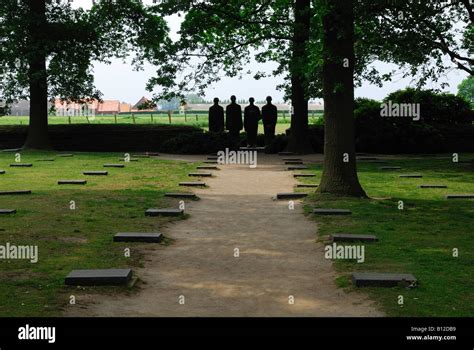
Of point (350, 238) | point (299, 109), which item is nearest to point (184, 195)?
point (350, 238)

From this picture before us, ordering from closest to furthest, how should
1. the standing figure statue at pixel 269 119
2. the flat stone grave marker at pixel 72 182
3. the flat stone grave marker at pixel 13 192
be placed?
the flat stone grave marker at pixel 13 192, the flat stone grave marker at pixel 72 182, the standing figure statue at pixel 269 119

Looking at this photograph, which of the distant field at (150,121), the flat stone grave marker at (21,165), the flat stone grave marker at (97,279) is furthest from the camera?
the distant field at (150,121)

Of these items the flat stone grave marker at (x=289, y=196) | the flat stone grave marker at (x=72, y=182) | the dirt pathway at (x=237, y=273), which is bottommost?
the dirt pathway at (x=237, y=273)

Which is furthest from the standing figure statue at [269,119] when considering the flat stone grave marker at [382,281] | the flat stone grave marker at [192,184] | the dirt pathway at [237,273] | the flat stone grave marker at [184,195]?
the flat stone grave marker at [382,281]

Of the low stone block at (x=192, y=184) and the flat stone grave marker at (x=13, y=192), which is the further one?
the low stone block at (x=192, y=184)

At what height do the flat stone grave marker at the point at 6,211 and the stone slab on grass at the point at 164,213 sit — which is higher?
the flat stone grave marker at the point at 6,211

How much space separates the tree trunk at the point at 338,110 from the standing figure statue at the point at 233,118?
16.0m

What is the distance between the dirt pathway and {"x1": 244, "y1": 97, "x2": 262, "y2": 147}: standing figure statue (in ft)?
57.7

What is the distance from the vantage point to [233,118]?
33.1m

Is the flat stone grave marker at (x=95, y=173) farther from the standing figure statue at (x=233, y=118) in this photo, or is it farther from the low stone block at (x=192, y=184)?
the standing figure statue at (x=233, y=118)

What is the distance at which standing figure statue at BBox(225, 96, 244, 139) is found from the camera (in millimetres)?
32938

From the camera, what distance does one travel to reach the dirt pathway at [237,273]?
7.51 metres
